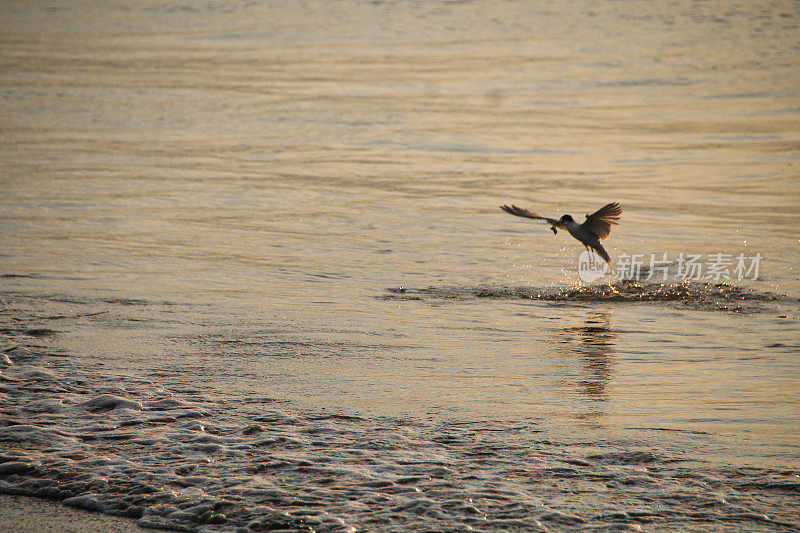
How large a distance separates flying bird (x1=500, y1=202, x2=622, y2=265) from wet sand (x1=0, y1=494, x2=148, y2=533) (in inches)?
178

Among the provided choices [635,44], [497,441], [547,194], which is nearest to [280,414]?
[497,441]

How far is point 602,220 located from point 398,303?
68.8 inches

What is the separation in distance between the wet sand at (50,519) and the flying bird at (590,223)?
4.51 metres

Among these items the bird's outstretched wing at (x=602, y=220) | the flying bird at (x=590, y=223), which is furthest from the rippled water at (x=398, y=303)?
the bird's outstretched wing at (x=602, y=220)

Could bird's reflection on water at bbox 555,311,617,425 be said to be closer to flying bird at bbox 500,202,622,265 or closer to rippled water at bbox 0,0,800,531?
rippled water at bbox 0,0,800,531

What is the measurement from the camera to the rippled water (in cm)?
508

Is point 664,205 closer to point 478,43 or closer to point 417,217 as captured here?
point 417,217

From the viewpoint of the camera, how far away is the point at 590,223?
8.74 metres

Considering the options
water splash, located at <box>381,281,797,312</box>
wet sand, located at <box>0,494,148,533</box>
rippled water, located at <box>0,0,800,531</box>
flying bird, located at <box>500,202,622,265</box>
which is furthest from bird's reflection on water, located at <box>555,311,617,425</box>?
A: wet sand, located at <box>0,494,148,533</box>

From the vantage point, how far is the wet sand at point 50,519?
4.71 metres

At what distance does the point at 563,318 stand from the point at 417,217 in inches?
147

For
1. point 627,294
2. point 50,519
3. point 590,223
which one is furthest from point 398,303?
point 50,519

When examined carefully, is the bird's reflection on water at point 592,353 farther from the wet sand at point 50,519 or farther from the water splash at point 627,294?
the wet sand at point 50,519

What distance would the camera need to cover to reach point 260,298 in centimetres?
855
